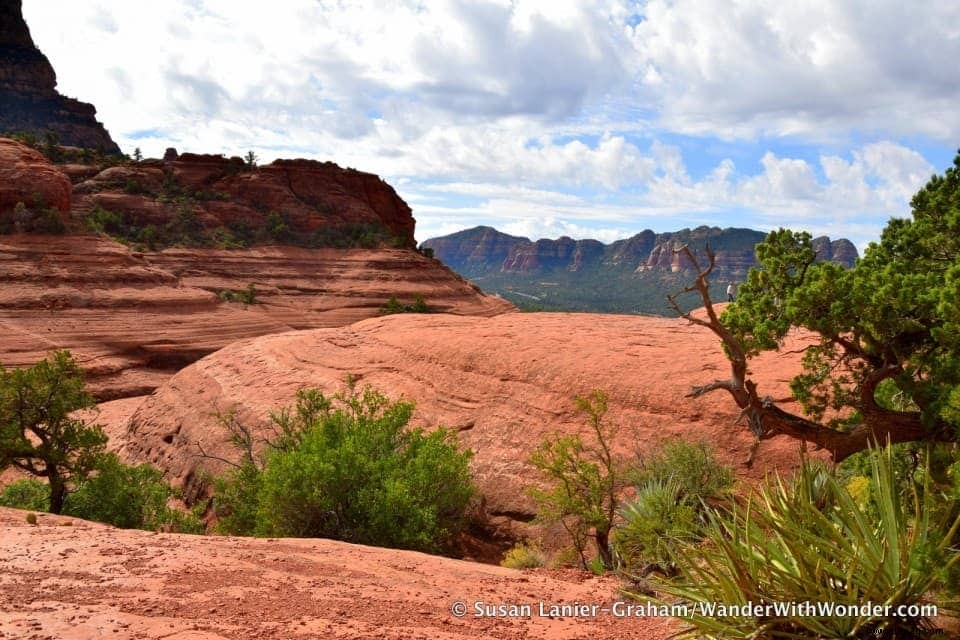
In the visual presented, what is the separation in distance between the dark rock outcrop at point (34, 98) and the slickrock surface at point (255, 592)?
335 feet

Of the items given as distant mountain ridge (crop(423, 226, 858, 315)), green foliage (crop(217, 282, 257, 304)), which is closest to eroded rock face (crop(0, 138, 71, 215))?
green foliage (crop(217, 282, 257, 304))

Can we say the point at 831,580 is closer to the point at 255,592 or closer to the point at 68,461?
the point at 255,592

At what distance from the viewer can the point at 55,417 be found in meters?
15.7

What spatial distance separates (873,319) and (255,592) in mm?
7143

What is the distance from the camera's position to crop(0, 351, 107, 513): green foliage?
1506 centimetres

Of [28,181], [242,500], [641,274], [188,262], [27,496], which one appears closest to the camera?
[242,500]

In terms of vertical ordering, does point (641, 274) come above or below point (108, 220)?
above

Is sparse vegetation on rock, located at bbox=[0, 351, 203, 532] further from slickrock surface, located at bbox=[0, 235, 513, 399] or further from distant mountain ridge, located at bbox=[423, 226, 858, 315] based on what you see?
distant mountain ridge, located at bbox=[423, 226, 858, 315]

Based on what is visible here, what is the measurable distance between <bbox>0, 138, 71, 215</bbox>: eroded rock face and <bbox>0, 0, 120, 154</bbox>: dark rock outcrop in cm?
5620

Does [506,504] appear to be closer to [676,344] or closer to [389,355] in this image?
[676,344]

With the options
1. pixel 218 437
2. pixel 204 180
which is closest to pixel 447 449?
pixel 218 437

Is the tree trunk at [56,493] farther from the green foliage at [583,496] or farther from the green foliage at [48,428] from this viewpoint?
the green foliage at [583,496]

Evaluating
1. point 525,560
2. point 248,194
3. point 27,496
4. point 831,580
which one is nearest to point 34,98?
point 248,194

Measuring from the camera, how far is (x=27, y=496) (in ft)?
56.1
